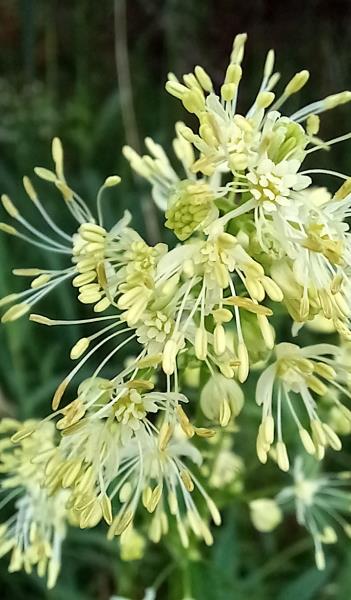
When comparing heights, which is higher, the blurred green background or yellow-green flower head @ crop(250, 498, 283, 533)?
the blurred green background

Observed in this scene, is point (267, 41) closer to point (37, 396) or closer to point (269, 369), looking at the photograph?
point (37, 396)

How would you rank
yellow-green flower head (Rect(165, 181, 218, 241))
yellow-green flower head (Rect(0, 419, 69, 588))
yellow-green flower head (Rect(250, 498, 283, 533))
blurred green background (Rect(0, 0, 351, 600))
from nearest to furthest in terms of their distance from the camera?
yellow-green flower head (Rect(165, 181, 218, 241)) < yellow-green flower head (Rect(0, 419, 69, 588)) < yellow-green flower head (Rect(250, 498, 283, 533)) < blurred green background (Rect(0, 0, 351, 600))

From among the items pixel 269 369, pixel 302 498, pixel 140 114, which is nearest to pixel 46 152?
pixel 140 114

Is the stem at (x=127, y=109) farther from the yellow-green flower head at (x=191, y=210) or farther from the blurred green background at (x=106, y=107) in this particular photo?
the yellow-green flower head at (x=191, y=210)

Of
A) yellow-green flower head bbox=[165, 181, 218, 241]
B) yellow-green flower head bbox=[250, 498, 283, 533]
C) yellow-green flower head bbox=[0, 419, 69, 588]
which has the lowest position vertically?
yellow-green flower head bbox=[250, 498, 283, 533]

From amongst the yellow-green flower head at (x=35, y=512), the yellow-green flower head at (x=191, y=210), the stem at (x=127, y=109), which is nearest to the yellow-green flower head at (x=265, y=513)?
the yellow-green flower head at (x=35, y=512)

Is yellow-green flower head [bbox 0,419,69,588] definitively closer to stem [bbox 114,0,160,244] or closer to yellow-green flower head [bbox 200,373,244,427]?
yellow-green flower head [bbox 200,373,244,427]

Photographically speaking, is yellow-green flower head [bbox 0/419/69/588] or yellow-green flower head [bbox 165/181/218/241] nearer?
yellow-green flower head [bbox 165/181/218/241]

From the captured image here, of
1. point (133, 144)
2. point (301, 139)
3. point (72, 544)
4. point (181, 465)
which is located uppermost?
point (133, 144)

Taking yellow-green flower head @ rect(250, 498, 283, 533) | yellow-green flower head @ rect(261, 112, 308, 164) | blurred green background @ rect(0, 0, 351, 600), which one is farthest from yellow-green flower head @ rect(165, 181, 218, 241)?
blurred green background @ rect(0, 0, 351, 600)
